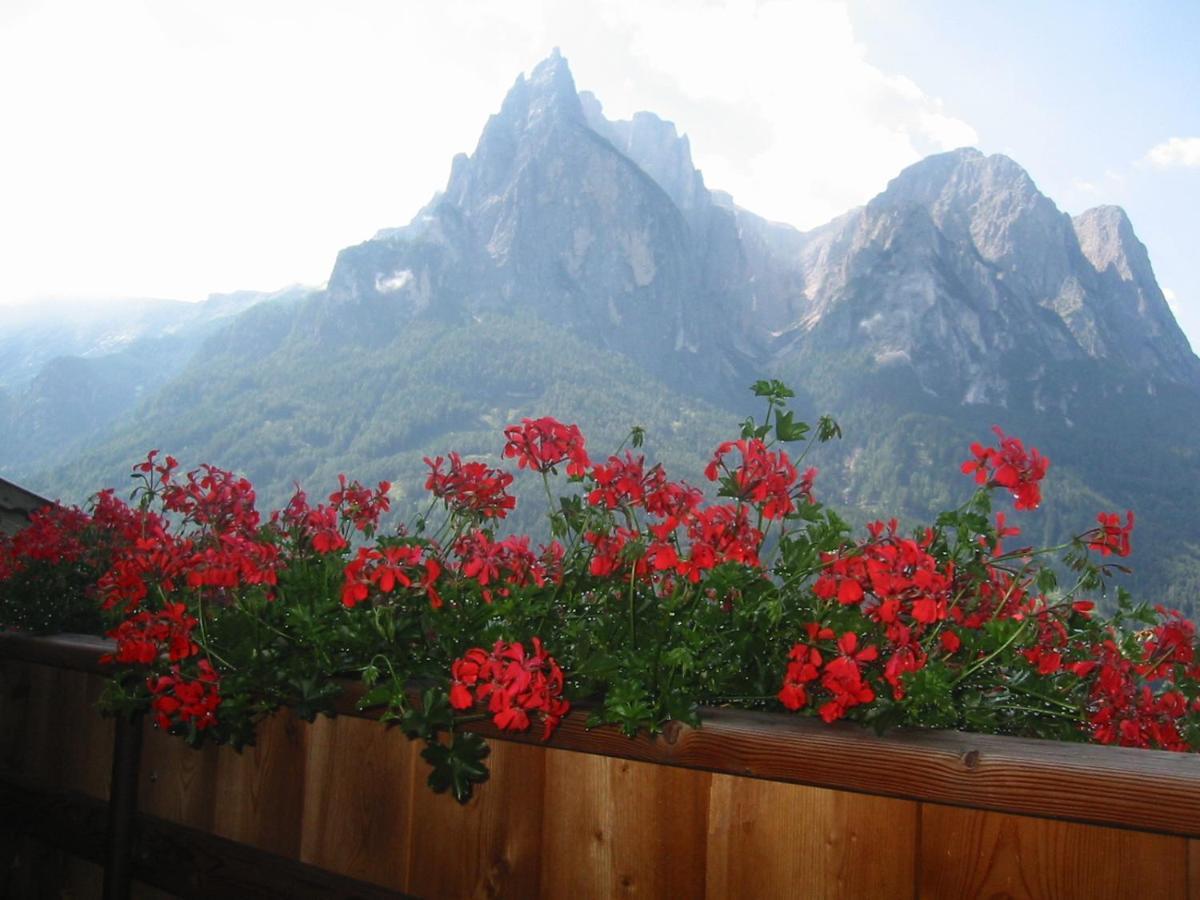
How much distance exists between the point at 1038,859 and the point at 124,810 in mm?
1522

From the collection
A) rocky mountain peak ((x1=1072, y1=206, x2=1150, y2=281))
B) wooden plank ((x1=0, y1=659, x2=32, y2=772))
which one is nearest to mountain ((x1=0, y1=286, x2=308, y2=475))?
wooden plank ((x1=0, y1=659, x2=32, y2=772))

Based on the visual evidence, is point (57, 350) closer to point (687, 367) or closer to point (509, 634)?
point (687, 367)

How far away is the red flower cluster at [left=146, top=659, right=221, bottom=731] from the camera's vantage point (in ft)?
4.72

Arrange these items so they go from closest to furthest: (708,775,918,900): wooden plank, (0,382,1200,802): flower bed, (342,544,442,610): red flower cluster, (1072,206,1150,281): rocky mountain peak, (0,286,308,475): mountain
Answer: (708,775,918,900): wooden plank < (0,382,1200,802): flower bed < (342,544,442,610): red flower cluster < (0,286,308,475): mountain < (1072,206,1150,281): rocky mountain peak

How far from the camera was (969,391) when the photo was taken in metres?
63.0

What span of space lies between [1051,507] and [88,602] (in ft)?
140

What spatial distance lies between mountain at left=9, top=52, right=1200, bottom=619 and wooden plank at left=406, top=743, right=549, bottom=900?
1335 inches

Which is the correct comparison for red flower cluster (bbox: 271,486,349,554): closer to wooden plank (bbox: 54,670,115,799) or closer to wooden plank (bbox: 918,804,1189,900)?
wooden plank (bbox: 54,670,115,799)

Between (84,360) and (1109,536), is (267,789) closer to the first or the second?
(1109,536)

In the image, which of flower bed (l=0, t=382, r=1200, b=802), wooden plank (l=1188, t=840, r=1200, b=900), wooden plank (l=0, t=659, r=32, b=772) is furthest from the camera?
wooden plank (l=0, t=659, r=32, b=772)

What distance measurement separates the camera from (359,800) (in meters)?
1.40

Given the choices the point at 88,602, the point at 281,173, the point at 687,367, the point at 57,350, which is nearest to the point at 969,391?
the point at 687,367

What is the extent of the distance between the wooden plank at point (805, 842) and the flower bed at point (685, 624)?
0.33 ft

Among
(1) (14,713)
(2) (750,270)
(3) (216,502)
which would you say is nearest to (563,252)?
(2) (750,270)
